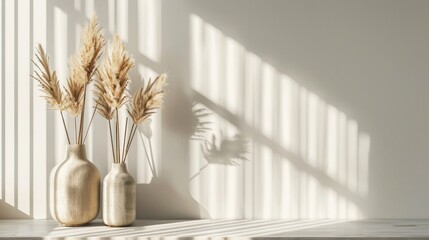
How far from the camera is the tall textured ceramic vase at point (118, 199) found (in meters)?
2.80

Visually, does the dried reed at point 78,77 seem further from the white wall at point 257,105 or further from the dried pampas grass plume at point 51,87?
the white wall at point 257,105

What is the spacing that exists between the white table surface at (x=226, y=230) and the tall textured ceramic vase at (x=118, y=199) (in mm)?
42

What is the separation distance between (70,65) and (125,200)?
0.75 meters

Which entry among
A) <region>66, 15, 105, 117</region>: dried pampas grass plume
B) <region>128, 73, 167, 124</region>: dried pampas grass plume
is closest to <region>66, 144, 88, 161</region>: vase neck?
<region>66, 15, 105, 117</region>: dried pampas grass plume

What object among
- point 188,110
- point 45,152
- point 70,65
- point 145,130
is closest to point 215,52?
point 188,110

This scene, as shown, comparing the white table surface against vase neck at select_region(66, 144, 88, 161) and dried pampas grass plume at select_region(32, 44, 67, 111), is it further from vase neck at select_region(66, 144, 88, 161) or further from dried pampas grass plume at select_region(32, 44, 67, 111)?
dried pampas grass plume at select_region(32, 44, 67, 111)

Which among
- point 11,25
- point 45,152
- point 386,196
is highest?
point 11,25

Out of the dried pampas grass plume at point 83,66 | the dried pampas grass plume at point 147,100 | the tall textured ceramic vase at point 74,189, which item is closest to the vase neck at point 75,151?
the tall textured ceramic vase at point 74,189

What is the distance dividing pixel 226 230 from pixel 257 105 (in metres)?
0.68

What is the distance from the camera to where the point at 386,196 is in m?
3.06

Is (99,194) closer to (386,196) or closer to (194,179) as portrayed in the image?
(194,179)

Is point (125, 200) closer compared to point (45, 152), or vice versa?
point (125, 200)

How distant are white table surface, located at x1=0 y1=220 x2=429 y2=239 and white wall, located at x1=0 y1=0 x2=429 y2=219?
12 cm

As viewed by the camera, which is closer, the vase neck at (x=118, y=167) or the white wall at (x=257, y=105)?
the vase neck at (x=118, y=167)
